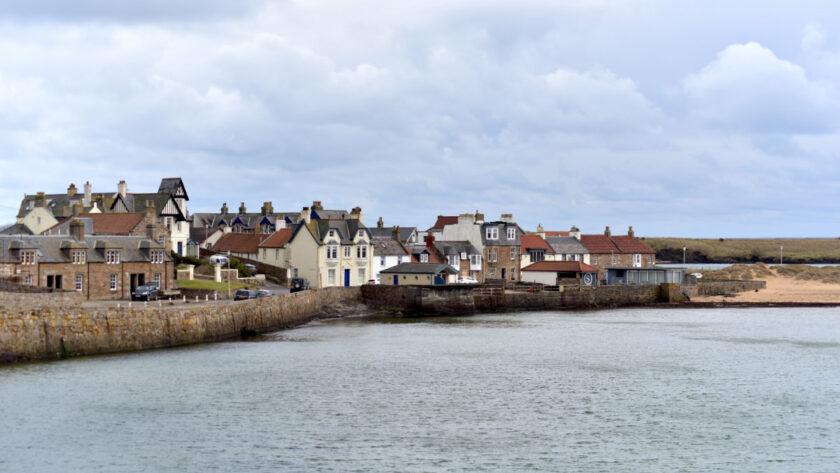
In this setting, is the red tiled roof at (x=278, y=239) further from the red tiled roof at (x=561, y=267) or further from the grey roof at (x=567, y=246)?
the grey roof at (x=567, y=246)

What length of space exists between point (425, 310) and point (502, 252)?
82.9 ft

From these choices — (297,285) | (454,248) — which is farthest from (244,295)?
(454,248)

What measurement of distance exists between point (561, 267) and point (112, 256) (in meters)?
55.3

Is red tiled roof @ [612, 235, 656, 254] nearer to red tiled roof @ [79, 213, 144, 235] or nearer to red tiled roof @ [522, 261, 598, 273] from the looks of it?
red tiled roof @ [522, 261, 598, 273]

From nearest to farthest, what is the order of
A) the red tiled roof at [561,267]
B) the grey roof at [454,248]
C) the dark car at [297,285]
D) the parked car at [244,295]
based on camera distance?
the parked car at [244,295] → the dark car at [297,285] → the grey roof at [454,248] → the red tiled roof at [561,267]

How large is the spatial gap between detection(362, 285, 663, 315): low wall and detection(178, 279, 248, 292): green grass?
12878 millimetres

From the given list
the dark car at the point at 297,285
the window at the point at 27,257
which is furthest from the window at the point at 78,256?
the dark car at the point at 297,285

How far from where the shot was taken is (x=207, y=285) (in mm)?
82750

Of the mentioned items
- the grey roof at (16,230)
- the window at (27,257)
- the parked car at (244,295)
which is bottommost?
the parked car at (244,295)

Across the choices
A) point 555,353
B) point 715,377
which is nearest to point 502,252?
point 555,353

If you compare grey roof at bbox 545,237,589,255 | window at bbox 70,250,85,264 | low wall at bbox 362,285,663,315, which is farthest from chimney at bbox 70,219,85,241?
grey roof at bbox 545,237,589,255

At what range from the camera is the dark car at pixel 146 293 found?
230 feet

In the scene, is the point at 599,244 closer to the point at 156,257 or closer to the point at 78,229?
the point at 156,257

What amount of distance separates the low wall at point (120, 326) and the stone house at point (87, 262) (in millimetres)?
11121
